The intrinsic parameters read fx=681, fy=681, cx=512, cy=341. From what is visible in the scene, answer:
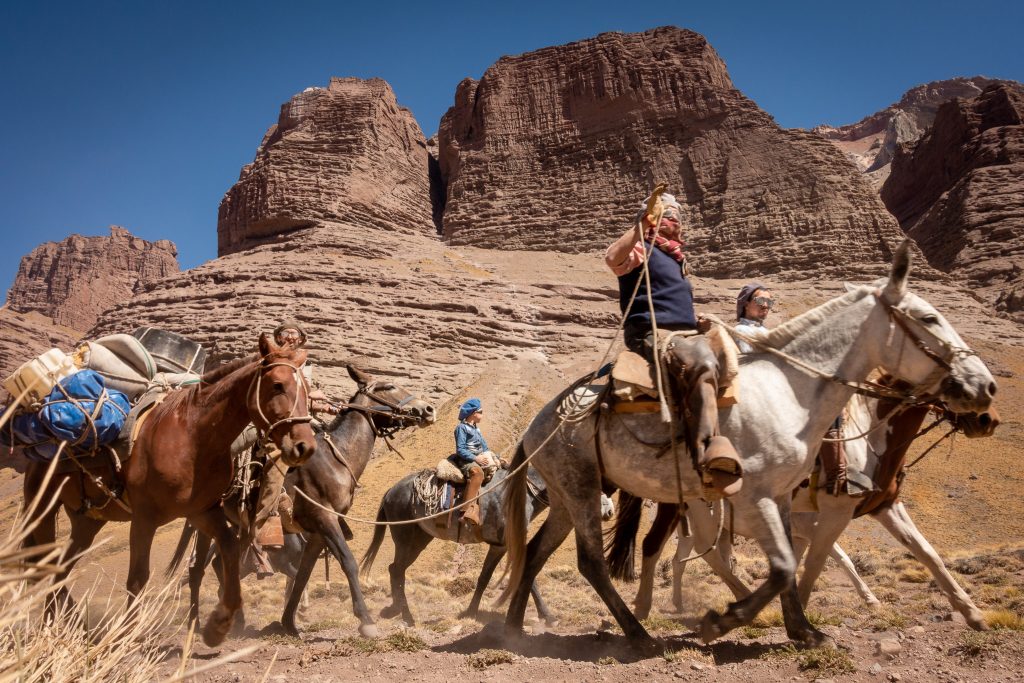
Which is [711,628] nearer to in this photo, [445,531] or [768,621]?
[768,621]

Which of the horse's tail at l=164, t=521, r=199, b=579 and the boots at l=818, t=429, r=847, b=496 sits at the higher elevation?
the boots at l=818, t=429, r=847, b=496

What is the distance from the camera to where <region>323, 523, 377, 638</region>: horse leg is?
779cm

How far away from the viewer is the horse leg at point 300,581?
793 cm

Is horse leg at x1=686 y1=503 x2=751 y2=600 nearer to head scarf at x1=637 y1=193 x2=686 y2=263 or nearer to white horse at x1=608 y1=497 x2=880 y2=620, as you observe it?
white horse at x1=608 y1=497 x2=880 y2=620

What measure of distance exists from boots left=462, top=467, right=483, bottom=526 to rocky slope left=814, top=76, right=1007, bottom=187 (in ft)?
425

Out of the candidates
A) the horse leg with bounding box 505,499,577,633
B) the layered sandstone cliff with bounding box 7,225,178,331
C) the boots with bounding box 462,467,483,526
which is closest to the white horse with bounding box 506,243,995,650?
the horse leg with bounding box 505,499,577,633

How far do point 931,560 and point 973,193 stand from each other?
6811 centimetres

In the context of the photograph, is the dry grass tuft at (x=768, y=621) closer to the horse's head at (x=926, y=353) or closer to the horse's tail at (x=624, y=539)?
the horse's tail at (x=624, y=539)

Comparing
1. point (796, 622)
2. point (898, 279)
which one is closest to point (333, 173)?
point (898, 279)

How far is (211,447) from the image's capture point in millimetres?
5941

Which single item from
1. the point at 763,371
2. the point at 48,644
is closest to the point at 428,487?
the point at 763,371

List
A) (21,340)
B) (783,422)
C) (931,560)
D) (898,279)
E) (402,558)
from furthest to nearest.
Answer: (21,340) < (402,558) < (931,560) < (898,279) < (783,422)

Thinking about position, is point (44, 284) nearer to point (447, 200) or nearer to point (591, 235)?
point (447, 200)

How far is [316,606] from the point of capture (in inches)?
446
